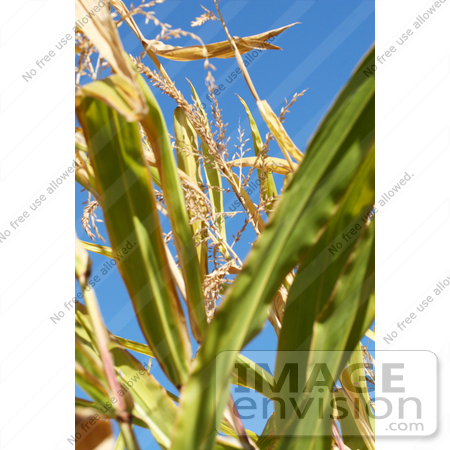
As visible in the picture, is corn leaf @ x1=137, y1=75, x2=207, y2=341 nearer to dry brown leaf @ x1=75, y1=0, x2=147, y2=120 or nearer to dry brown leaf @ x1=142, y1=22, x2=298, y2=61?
dry brown leaf @ x1=75, y1=0, x2=147, y2=120

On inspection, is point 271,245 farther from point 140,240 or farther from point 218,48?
point 218,48

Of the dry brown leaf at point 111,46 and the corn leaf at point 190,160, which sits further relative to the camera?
the corn leaf at point 190,160

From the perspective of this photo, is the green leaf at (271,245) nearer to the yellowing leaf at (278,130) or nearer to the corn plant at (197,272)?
the corn plant at (197,272)

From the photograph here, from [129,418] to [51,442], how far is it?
0.12 metres

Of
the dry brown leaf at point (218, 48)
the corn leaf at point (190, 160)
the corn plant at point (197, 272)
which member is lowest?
the corn plant at point (197, 272)

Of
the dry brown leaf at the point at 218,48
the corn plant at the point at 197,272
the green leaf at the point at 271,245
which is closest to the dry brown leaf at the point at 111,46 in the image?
the corn plant at the point at 197,272

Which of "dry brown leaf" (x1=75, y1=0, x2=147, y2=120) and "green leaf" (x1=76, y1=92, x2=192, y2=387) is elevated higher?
"dry brown leaf" (x1=75, y1=0, x2=147, y2=120)

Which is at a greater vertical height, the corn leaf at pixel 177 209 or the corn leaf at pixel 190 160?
the corn leaf at pixel 190 160

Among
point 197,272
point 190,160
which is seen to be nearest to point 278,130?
point 190,160

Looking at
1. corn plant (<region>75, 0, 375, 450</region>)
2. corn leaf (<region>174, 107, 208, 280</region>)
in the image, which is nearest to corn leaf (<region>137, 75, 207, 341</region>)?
corn plant (<region>75, 0, 375, 450</region>)

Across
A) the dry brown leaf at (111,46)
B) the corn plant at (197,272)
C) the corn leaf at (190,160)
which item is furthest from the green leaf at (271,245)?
the corn leaf at (190,160)

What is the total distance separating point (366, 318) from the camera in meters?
0.40

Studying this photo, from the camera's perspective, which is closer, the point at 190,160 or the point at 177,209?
the point at 177,209
